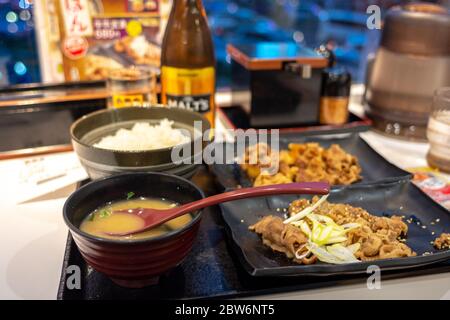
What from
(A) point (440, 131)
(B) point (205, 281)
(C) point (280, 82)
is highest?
(C) point (280, 82)

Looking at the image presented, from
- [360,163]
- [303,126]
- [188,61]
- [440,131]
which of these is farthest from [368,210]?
[188,61]

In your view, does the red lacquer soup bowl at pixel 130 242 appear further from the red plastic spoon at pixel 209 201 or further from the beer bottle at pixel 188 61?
the beer bottle at pixel 188 61

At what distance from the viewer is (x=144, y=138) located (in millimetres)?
1287

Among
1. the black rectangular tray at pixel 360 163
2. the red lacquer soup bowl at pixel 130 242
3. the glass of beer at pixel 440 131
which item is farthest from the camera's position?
the glass of beer at pixel 440 131

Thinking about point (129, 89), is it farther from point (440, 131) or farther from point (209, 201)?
point (440, 131)

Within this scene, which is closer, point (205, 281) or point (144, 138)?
point (205, 281)

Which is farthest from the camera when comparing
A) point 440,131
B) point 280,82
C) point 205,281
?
point 280,82

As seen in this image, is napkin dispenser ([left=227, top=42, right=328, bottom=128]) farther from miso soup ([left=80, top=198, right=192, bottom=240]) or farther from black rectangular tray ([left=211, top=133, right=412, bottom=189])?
miso soup ([left=80, top=198, right=192, bottom=240])

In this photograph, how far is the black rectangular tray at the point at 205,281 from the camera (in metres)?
0.91

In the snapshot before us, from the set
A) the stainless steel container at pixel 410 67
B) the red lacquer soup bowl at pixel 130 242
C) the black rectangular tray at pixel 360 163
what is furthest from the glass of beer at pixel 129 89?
the stainless steel container at pixel 410 67

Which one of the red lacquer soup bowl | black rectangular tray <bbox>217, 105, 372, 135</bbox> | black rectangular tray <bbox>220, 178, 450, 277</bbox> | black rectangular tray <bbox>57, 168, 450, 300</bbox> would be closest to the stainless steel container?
black rectangular tray <bbox>217, 105, 372, 135</bbox>

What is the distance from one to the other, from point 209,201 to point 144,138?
412 millimetres

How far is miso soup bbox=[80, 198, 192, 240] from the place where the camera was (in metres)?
0.96

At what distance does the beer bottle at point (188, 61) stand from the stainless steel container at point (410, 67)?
28.0 inches
